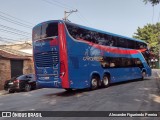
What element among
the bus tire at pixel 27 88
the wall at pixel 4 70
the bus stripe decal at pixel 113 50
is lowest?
the bus tire at pixel 27 88

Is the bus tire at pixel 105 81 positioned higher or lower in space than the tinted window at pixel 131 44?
lower

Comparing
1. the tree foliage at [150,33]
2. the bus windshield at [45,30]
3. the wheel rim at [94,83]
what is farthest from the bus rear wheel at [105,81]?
the tree foliage at [150,33]

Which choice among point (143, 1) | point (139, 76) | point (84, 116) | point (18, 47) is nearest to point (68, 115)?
point (84, 116)

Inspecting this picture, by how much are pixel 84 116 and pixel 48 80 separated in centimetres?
677

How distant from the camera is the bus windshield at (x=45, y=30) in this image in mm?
15289

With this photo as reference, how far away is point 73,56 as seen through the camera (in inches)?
621

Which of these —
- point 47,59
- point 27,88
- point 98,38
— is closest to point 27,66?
point 27,88

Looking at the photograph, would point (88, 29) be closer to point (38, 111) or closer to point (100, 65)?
point (100, 65)

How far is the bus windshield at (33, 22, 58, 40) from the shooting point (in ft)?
50.2

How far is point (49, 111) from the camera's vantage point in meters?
10.5

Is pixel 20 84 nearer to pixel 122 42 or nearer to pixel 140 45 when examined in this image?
pixel 122 42

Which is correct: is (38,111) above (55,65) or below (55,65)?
below

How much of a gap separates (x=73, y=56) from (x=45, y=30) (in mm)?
2188

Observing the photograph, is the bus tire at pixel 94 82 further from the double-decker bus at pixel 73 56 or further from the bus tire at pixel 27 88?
the bus tire at pixel 27 88
